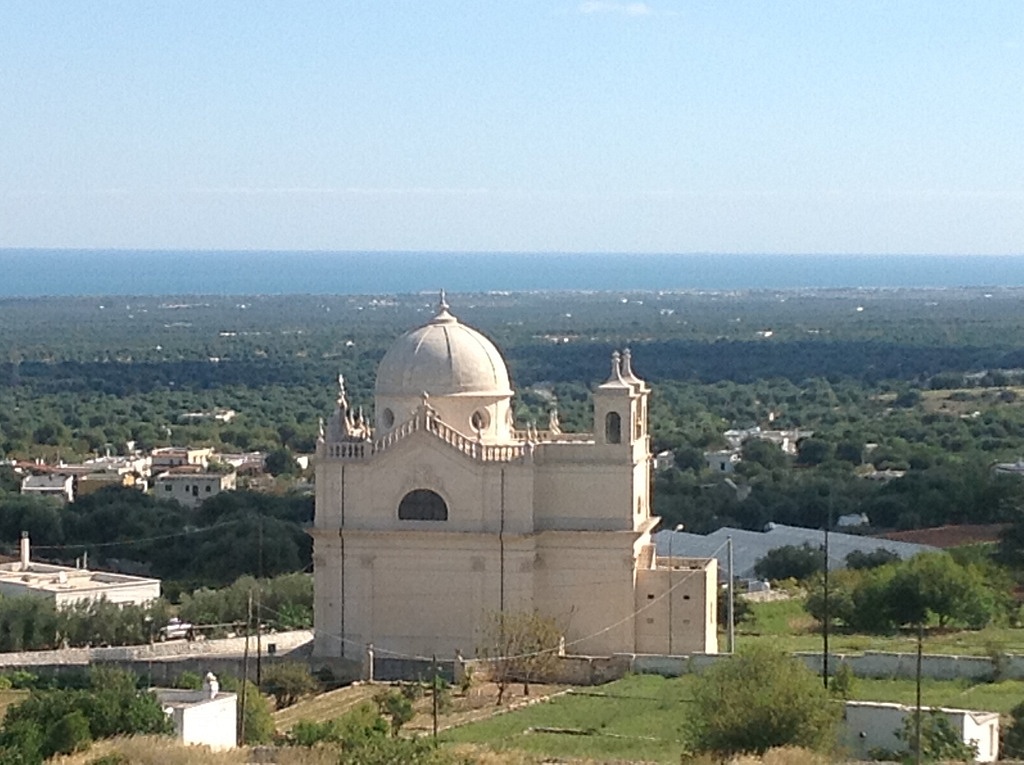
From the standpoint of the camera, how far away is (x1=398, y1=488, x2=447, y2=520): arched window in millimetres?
32250

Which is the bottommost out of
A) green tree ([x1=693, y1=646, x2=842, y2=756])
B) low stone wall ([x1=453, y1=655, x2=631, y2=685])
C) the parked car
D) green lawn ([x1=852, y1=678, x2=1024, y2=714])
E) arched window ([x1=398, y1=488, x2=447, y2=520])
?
the parked car

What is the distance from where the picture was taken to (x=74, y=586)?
39250mm

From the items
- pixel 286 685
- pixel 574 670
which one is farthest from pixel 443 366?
pixel 286 685

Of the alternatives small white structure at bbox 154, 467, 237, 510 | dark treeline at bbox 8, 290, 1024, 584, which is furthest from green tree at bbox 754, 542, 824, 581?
small white structure at bbox 154, 467, 237, 510

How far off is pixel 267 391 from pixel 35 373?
67.5 ft

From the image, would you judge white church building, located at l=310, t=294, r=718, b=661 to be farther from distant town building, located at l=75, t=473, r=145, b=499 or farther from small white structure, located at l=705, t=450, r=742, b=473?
small white structure, located at l=705, t=450, r=742, b=473

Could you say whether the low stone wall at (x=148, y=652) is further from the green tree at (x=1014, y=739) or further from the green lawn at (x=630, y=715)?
the green tree at (x=1014, y=739)

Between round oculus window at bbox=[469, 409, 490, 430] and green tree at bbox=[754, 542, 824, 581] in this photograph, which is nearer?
round oculus window at bbox=[469, 409, 490, 430]

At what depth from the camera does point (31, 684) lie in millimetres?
30984

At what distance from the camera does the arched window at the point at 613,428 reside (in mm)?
32188

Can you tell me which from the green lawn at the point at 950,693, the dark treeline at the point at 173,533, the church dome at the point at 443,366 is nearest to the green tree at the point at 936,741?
the green lawn at the point at 950,693

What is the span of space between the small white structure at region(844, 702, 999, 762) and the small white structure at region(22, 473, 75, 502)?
116ft

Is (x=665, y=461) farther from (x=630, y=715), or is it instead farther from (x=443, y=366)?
(x=630, y=715)

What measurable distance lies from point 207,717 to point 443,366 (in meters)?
9.72
